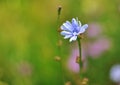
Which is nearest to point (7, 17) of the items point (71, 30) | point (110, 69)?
point (110, 69)

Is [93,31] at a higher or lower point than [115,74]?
higher

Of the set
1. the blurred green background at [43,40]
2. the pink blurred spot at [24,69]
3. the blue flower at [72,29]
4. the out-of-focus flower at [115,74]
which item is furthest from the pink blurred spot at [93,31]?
the blue flower at [72,29]

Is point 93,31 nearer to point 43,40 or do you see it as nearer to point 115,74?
point 43,40

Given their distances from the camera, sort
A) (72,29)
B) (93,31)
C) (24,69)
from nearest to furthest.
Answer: (72,29) → (24,69) → (93,31)

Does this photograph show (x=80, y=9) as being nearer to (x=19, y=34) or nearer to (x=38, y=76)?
(x=19, y=34)

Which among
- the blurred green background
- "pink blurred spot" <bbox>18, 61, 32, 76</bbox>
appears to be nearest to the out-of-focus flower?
the blurred green background

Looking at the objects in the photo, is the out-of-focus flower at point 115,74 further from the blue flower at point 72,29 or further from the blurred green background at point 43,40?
the blue flower at point 72,29

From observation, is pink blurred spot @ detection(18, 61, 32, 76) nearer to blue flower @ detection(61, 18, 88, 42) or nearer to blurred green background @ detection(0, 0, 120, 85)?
blurred green background @ detection(0, 0, 120, 85)

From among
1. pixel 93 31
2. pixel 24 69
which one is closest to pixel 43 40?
pixel 93 31

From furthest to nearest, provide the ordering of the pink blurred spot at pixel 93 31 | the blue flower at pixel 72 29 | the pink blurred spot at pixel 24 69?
the pink blurred spot at pixel 93 31
the pink blurred spot at pixel 24 69
the blue flower at pixel 72 29
